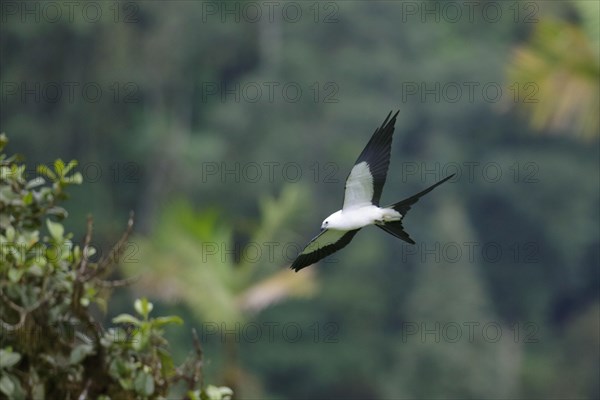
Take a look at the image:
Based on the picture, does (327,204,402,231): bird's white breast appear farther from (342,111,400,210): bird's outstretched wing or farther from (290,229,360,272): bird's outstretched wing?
(290,229,360,272): bird's outstretched wing

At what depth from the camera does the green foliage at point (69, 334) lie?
3797mm

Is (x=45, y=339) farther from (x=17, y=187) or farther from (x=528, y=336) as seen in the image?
(x=528, y=336)

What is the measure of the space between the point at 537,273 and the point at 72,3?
13.3 metres

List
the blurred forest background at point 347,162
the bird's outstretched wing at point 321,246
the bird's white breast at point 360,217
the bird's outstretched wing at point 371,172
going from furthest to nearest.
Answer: the blurred forest background at point 347,162 < the bird's outstretched wing at point 321,246 < the bird's outstretched wing at point 371,172 < the bird's white breast at point 360,217

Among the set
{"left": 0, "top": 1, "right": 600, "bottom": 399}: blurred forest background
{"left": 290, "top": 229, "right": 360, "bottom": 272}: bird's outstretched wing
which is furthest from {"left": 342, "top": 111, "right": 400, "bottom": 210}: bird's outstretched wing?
{"left": 0, "top": 1, "right": 600, "bottom": 399}: blurred forest background

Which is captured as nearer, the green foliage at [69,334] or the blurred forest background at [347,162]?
the green foliage at [69,334]

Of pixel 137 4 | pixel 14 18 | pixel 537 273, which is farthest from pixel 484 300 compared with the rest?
pixel 14 18

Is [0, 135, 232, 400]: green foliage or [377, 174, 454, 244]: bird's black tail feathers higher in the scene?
[377, 174, 454, 244]: bird's black tail feathers

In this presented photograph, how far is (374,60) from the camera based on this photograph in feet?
106

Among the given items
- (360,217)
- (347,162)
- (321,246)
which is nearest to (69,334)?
(321,246)

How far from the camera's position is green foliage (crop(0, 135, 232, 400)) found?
3797 millimetres

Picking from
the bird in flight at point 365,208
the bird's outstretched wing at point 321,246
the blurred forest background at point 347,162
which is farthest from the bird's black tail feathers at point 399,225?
the blurred forest background at point 347,162

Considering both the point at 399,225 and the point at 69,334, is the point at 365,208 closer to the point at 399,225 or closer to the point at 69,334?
the point at 399,225

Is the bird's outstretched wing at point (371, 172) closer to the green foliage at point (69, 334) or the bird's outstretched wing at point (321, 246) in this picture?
the bird's outstretched wing at point (321, 246)
